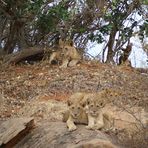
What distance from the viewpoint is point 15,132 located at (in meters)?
9.73

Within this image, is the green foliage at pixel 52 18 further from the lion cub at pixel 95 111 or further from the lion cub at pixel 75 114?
the lion cub at pixel 75 114

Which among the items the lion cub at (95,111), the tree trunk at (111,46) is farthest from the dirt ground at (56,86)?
the tree trunk at (111,46)

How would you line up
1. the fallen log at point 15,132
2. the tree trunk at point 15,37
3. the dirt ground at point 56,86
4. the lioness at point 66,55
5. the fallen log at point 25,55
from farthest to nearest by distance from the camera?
the tree trunk at point 15,37
the fallen log at point 25,55
the lioness at point 66,55
the dirt ground at point 56,86
the fallen log at point 15,132

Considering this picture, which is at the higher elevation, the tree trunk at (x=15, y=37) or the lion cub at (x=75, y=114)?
the tree trunk at (x=15, y=37)

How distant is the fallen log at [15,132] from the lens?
31.8 feet

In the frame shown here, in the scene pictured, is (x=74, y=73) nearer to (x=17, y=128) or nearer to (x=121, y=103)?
(x=121, y=103)

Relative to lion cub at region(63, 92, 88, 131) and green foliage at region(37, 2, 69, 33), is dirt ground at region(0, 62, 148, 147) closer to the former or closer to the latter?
green foliage at region(37, 2, 69, 33)

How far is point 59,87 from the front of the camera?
45.9ft

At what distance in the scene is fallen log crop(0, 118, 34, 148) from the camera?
9.68 meters

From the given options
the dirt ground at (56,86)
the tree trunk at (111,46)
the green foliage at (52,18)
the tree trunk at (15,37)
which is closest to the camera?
the dirt ground at (56,86)

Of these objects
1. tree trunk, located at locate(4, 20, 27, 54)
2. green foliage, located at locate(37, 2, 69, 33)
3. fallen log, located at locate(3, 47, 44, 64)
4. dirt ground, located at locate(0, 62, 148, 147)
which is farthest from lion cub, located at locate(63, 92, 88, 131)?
tree trunk, located at locate(4, 20, 27, 54)

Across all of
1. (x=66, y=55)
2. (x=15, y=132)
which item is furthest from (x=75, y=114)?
(x=66, y=55)

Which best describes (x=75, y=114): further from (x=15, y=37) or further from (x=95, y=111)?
(x=15, y=37)

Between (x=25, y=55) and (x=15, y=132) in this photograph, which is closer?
(x=15, y=132)
